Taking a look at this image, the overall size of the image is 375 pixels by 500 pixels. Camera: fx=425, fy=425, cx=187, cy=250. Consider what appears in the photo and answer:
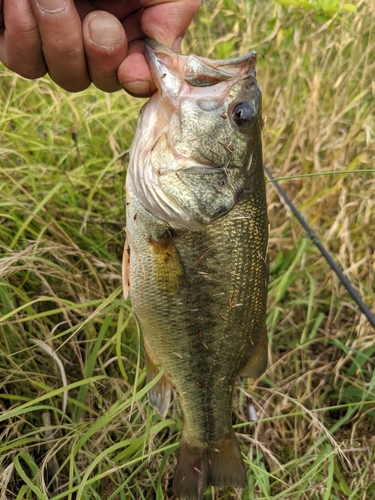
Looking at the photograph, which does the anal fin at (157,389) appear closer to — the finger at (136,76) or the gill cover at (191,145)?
the gill cover at (191,145)

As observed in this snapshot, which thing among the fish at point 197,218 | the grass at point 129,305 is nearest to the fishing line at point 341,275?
the grass at point 129,305

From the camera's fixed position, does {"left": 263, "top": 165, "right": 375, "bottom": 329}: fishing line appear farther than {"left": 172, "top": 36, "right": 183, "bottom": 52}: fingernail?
Yes

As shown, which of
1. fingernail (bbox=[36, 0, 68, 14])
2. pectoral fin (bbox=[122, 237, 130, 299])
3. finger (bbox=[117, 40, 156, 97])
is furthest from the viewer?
pectoral fin (bbox=[122, 237, 130, 299])

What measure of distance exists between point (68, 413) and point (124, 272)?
2.75 ft

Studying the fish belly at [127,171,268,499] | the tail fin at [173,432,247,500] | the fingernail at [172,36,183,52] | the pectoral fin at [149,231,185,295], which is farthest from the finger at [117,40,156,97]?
the tail fin at [173,432,247,500]

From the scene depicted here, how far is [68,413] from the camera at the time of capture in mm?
1972

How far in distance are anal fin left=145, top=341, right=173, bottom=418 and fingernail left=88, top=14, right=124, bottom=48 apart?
1.11 meters

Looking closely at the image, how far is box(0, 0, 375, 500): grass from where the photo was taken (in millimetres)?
1770

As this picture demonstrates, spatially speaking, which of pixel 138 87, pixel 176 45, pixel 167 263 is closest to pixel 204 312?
pixel 167 263

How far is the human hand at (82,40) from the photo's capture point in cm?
135

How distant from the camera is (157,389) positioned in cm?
173

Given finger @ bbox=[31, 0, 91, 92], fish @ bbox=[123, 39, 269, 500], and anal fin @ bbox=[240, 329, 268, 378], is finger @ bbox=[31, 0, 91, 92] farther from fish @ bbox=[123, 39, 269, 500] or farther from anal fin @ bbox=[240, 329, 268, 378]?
anal fin @ bbox=[240, 329, 268, 378]

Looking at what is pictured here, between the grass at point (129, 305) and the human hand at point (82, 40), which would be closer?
the human hand at point (82, 40)

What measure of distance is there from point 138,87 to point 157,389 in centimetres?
115
